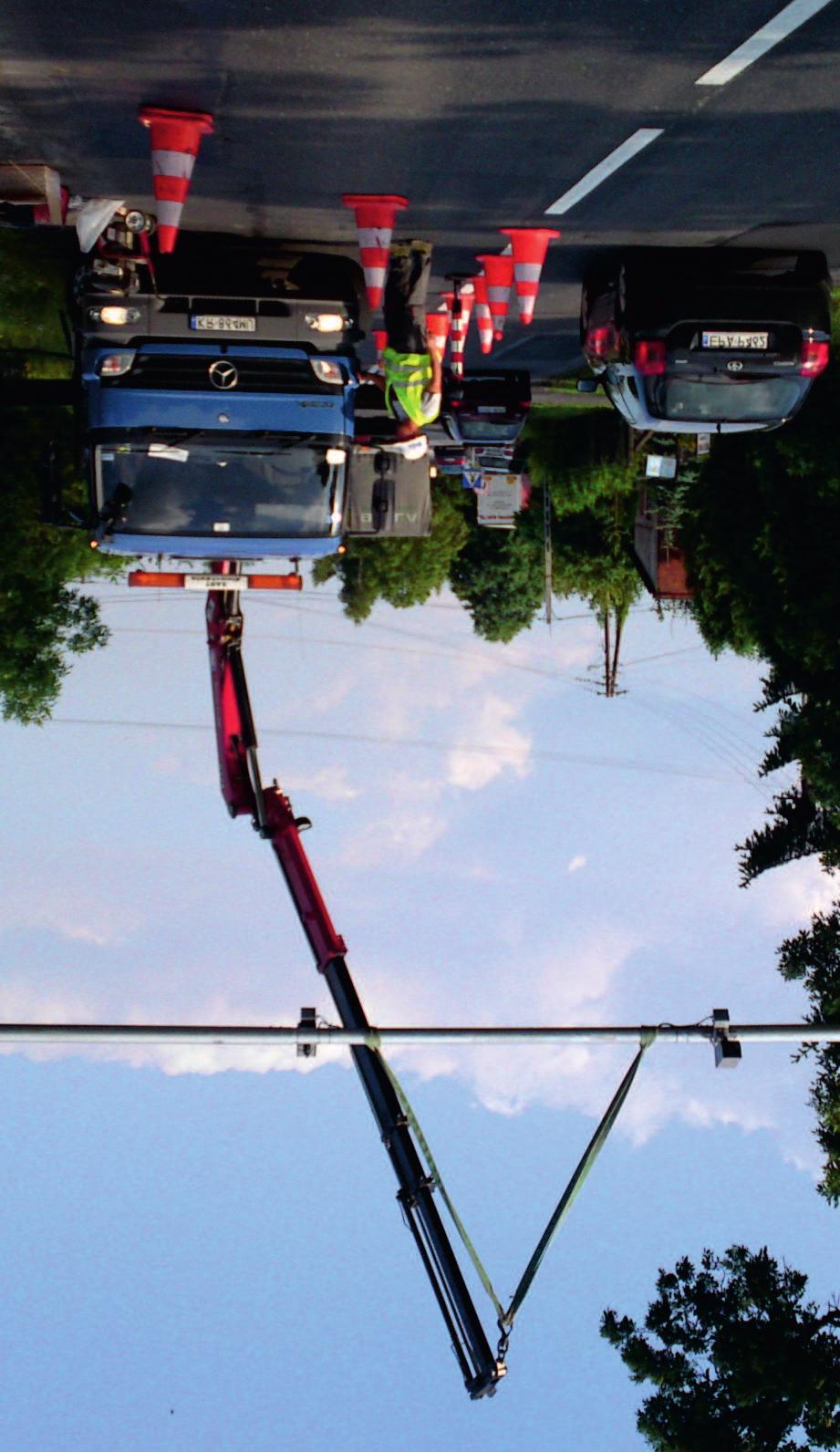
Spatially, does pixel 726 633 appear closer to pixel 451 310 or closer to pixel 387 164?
pixel 451 310

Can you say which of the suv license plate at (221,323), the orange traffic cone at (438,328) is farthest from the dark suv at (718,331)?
the suv license plate at (221,323)

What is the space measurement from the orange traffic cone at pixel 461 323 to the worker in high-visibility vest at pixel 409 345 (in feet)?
3.17

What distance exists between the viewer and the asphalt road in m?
10.0

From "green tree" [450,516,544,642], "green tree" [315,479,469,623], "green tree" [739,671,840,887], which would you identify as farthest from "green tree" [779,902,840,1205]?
"green tree" [450,516,544,642]

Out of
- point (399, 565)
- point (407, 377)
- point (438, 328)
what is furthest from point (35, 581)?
point (399, 565)

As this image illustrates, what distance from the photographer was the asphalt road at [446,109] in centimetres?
1000

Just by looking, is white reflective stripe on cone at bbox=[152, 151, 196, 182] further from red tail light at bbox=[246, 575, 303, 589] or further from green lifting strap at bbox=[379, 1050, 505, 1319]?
green lifting strap at bbox=[379, 1050, 505, 1319]

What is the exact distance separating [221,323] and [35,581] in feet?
51.5

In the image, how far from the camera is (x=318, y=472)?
12.3m

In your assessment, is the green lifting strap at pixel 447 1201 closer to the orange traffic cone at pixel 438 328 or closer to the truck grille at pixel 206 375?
the truck grille at pixel 206 375

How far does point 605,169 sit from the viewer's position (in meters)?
12.4

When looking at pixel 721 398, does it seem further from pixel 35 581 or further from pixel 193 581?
pixel 35 581

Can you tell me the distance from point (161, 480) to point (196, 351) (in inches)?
49.6

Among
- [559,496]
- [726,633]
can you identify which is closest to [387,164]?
[726,633]
